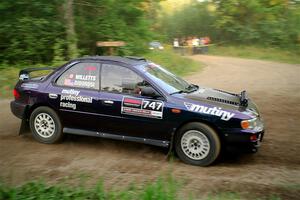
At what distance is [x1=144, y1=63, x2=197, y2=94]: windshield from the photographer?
22.7 feet

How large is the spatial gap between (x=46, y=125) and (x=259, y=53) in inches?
1013

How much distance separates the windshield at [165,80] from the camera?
273 inches

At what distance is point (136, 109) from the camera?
6734mm

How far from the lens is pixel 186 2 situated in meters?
42.6

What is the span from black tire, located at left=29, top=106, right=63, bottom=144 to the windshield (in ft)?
6.22

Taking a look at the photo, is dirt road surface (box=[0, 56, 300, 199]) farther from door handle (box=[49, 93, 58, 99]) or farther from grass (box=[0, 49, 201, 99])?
grass (box=[0, 49, 201, 99])

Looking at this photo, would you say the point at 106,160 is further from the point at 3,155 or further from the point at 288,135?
the point at 288,135

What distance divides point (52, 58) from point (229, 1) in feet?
71.5

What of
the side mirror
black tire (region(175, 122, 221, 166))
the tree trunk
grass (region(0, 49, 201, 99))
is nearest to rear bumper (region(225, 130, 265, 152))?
black tire (region(175, 122, 221, 166))

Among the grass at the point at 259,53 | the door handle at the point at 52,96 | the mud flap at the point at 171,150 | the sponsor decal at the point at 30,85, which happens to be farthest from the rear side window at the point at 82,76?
the grass at the point at 259,53

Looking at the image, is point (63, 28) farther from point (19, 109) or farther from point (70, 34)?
point (19, 109)

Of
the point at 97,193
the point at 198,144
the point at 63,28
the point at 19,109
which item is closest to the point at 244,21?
the point at 63,28

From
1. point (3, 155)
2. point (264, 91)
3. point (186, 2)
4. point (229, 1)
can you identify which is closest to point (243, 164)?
point (3, 155)

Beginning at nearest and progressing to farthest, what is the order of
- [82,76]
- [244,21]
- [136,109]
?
[136,109] → [82,76] → [244,21]
